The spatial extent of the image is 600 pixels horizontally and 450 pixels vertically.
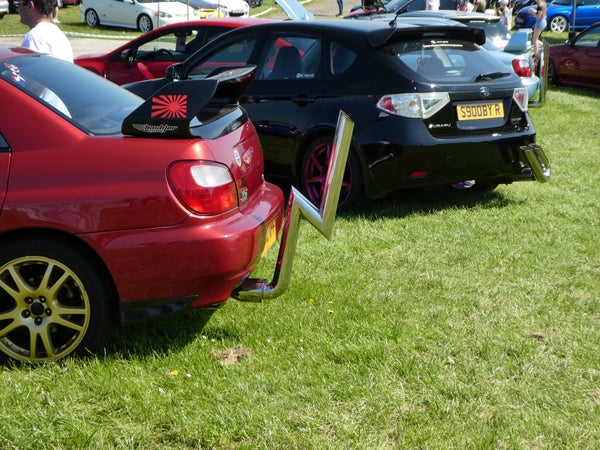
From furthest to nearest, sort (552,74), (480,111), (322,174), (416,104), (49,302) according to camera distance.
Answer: (552,74) → (322,174) → (480,111) → (416,104) → (49,302)

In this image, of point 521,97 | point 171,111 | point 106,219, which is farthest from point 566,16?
point 106,219

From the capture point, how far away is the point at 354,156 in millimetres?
5734

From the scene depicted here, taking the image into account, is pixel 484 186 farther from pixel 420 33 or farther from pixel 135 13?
pixel 135 13

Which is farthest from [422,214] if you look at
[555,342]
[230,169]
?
[230,169]

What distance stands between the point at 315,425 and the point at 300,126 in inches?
139

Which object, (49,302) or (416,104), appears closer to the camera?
(49,302)

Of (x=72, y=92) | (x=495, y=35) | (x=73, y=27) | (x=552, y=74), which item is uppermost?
(x=72, y=92)

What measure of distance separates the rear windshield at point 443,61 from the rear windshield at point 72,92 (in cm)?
244

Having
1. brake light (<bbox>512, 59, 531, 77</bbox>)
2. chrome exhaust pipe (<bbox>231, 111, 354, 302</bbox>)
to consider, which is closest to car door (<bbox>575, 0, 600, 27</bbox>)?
brake light (<bbox>512, 59, 531, 77</bbox>)

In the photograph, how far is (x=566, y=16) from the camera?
26.4 meters

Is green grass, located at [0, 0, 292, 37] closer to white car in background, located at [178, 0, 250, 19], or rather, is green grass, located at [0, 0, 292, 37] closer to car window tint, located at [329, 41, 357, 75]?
white car in background, located at [178, 0, 250, 19]

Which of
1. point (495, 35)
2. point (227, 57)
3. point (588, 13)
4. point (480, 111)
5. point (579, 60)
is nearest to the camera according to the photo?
point (480, 111)

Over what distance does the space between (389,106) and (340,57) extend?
2.33ft

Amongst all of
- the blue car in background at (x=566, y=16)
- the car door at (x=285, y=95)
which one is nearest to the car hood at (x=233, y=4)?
the blue car in background at (x=566, y=16)
